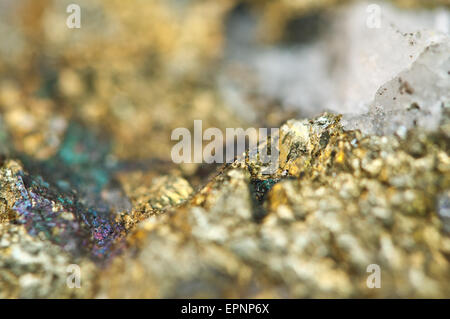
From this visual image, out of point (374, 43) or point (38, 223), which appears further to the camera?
point (374, 43)

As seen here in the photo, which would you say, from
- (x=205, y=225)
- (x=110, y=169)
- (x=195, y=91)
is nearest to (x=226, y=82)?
(x=195, y=91)

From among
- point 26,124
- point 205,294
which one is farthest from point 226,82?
point 205,294

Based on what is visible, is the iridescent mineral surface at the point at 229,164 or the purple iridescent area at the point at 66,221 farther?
the purple iridescent area at the point at 66,221

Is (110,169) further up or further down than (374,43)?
further down

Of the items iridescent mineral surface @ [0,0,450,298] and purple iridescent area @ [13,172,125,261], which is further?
purple iridescent area @ [13,172,125,261]

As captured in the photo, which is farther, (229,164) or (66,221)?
(229,164)

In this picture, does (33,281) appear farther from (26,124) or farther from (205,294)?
(26,124)

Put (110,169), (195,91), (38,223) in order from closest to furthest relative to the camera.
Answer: (38,223) < (110,169) < (195,91)

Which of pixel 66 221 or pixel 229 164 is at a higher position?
pixel 229 164
